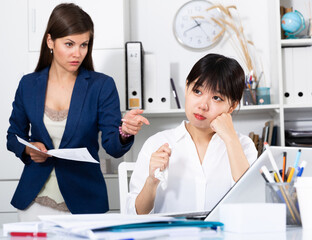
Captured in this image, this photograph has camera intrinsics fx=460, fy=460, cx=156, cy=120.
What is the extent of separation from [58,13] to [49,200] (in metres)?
0.79

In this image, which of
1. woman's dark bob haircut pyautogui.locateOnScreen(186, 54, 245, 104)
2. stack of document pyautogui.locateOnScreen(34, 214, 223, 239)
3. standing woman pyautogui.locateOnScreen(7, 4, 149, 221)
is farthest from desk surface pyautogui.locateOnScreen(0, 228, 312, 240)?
standing woman pyautogui.locateOnScreen(7, 4, 149, 221)

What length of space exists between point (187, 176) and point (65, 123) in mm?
664

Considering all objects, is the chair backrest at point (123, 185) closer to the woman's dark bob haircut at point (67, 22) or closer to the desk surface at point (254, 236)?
the woman's dark bob haircut at point (67, 22)

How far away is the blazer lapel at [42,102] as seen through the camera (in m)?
1.93

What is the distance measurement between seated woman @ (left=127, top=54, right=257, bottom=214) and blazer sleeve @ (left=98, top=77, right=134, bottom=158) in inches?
11.4

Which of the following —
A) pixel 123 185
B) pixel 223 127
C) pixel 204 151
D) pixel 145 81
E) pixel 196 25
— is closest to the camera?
pixel 223 127

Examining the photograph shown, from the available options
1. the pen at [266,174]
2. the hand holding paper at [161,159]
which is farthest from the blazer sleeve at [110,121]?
the pen at [266,174]

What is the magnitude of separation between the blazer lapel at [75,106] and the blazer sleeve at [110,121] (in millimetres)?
83

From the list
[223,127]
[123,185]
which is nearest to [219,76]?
[223,127]

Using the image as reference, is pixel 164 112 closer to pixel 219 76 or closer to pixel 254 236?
pixel 219 76

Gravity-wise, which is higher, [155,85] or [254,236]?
[155,85]

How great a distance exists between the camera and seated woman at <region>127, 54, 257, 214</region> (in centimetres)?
150

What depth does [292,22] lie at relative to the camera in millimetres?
2688

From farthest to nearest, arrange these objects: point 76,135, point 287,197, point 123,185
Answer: point 76,135
point 123,185
point 287,197
